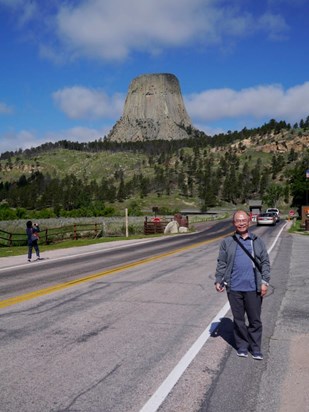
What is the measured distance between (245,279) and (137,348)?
1670 millimetres

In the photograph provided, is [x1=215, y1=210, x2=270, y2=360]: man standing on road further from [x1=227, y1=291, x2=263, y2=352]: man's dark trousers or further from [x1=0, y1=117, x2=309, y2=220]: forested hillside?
[x1=0, y1=117, x2=309, y2=220]: forested hillside

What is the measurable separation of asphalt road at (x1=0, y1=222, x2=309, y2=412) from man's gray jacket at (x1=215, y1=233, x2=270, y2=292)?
3.17ft

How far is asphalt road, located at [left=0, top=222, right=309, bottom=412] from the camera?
14.1 feet

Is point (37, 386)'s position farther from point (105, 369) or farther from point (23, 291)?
point (23, 291)

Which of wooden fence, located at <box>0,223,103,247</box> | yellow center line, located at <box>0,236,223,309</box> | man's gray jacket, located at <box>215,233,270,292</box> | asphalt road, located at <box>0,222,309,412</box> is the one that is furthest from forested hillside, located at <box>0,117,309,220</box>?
man's gray jacket, located at <box>215,233,270,292</box>

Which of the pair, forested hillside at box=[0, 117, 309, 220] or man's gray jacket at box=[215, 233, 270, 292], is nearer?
man's gray jacket at box=[215, 233, 270, 292]

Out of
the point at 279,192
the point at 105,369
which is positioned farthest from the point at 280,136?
the point at 105,369

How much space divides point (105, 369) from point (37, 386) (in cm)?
81

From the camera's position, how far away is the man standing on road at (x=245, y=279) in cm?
Result: 562

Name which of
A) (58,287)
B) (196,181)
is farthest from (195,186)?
(58,287)

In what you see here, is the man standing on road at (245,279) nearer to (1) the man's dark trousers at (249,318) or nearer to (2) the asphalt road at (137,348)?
(1) the man's dark trousers at (249,318)

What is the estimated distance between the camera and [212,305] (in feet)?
28.9

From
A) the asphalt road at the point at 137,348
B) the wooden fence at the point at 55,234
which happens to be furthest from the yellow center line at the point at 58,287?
the wooden fence at the point at 55,234

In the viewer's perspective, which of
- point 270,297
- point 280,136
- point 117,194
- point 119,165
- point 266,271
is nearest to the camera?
point 266,271
